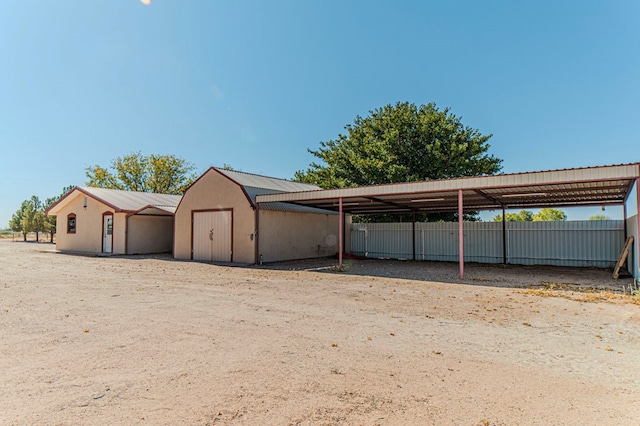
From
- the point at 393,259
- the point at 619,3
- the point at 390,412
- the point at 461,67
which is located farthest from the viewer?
the point at 461,67

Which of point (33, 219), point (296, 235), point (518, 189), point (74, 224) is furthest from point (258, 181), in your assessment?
point (33, 219)

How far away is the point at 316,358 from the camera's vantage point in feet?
13.6

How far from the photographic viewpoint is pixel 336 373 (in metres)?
3.72

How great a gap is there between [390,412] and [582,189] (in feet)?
36.9

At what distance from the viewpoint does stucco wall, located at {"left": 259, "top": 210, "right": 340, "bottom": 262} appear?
616 inches

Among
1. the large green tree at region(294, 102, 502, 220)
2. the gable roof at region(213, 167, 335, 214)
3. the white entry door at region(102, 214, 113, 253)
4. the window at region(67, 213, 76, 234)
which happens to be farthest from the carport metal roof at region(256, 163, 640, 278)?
the window at region(67, 213, 76, 234)

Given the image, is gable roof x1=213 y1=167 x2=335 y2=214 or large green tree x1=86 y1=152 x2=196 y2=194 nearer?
gable roof x1=213 y1=167 x2=335 y2=214

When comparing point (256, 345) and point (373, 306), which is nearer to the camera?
point (256, 345)

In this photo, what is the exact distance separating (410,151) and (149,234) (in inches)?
662

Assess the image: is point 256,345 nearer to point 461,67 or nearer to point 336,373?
point 336,373

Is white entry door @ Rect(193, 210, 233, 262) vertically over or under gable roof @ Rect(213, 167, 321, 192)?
under

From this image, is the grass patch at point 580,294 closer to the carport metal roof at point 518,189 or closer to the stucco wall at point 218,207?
the carport metal roof at point 518,189

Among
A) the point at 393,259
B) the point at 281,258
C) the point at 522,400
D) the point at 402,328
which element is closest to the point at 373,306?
the point at 402,328

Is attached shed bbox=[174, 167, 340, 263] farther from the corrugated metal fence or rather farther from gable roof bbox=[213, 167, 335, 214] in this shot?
the corrugated metal fence
